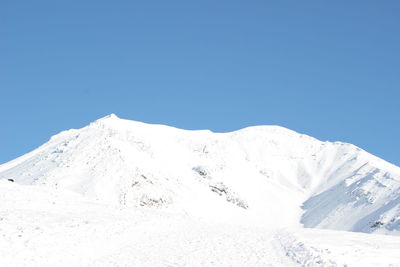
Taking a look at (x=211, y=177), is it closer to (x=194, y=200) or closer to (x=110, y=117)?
(x=194, y=200)

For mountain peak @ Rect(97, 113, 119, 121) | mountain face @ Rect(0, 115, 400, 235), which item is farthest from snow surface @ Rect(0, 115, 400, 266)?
mountain peak @ Rect(97, 113, 119, 121)

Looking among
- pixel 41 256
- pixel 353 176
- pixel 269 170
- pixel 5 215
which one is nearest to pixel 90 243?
pixel 41 256

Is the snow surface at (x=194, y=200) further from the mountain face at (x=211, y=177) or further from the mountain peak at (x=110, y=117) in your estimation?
the mountain peak at (x=110, y=117)

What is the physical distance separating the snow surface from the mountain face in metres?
0.27

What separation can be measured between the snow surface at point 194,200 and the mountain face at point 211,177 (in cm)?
27

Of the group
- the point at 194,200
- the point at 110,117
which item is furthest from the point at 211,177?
the point at 110,117

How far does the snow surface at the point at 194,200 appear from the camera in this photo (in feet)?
72.0

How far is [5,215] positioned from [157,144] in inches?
2322

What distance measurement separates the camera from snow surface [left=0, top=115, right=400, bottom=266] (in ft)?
72.0

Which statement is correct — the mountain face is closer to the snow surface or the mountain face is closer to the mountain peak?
the snow surface

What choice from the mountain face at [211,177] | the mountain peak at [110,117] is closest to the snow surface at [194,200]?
the mountain face at [211,177]

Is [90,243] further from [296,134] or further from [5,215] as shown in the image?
[296,134]

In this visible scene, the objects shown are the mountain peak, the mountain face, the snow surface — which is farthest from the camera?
the mountain peak

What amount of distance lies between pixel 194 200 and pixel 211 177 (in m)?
12.7
